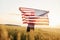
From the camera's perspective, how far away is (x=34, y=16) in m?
1.16

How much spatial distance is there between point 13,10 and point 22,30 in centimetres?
20

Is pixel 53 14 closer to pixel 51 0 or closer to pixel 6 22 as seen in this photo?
pixel 51 0

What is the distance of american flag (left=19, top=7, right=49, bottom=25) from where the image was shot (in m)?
1.15

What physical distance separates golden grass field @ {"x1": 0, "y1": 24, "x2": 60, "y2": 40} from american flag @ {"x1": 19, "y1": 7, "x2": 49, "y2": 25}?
7cm

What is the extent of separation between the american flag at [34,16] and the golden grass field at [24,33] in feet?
0.24

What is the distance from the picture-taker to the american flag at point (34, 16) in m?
1.15

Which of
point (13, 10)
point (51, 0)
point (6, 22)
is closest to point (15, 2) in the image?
point (13, 10)

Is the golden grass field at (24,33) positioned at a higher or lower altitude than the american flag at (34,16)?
lower

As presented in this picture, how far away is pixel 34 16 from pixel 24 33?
0.18 m

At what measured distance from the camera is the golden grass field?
1076 mm

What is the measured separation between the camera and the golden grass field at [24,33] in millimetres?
1076

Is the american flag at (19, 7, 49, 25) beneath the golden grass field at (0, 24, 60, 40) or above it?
above

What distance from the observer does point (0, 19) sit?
112 cm

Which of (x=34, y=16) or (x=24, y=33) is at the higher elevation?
(x=34, y=16)
